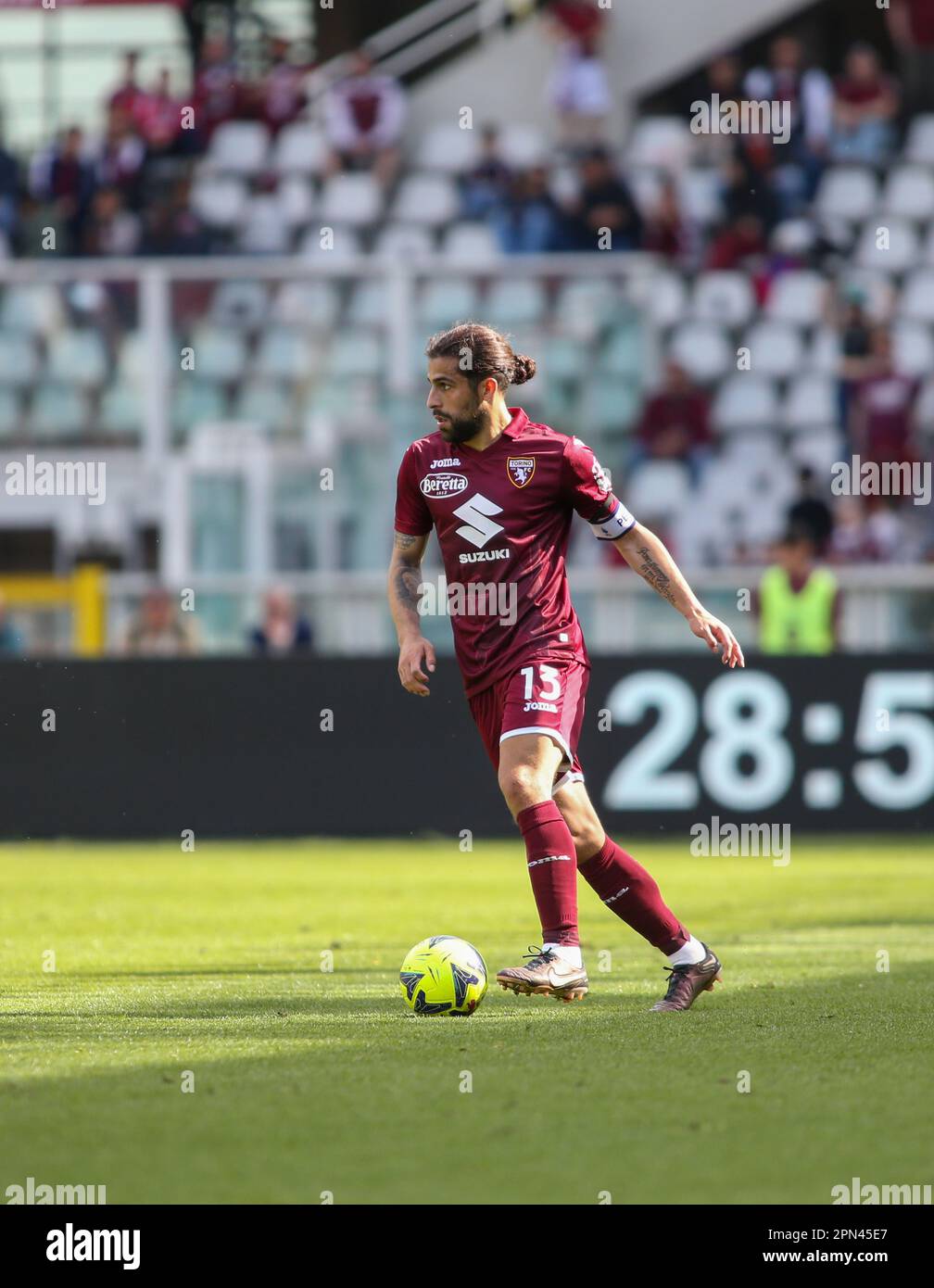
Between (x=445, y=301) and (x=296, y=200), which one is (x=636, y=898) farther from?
(x=296, y=200)

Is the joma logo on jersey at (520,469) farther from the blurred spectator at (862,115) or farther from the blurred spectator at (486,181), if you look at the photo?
the blurred spectator at (862,115)

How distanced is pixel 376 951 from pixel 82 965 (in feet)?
4.04

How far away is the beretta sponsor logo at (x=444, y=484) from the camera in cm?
690

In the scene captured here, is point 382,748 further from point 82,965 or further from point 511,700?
point 511,700

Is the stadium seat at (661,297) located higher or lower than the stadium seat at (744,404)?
higher

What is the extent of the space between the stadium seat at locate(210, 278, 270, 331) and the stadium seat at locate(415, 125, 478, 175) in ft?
11.5

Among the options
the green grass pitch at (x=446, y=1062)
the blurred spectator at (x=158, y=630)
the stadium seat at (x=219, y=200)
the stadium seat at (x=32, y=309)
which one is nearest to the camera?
the green grass pitch at (x=446, y=1062)

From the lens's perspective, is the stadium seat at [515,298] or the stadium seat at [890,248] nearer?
the stadium seat at [515,298]

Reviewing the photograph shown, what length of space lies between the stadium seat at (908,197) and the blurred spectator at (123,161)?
7.46 metres

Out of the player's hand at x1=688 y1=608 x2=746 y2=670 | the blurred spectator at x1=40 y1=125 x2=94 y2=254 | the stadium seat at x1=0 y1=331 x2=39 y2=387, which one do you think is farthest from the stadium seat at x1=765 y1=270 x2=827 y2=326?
the player's hand at x1=688 y1=608 x2=746 y2=670

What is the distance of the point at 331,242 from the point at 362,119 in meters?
1.60

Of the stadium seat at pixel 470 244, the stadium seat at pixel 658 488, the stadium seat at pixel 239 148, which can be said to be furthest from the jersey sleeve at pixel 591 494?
the stadium seat at pixel 239 148
